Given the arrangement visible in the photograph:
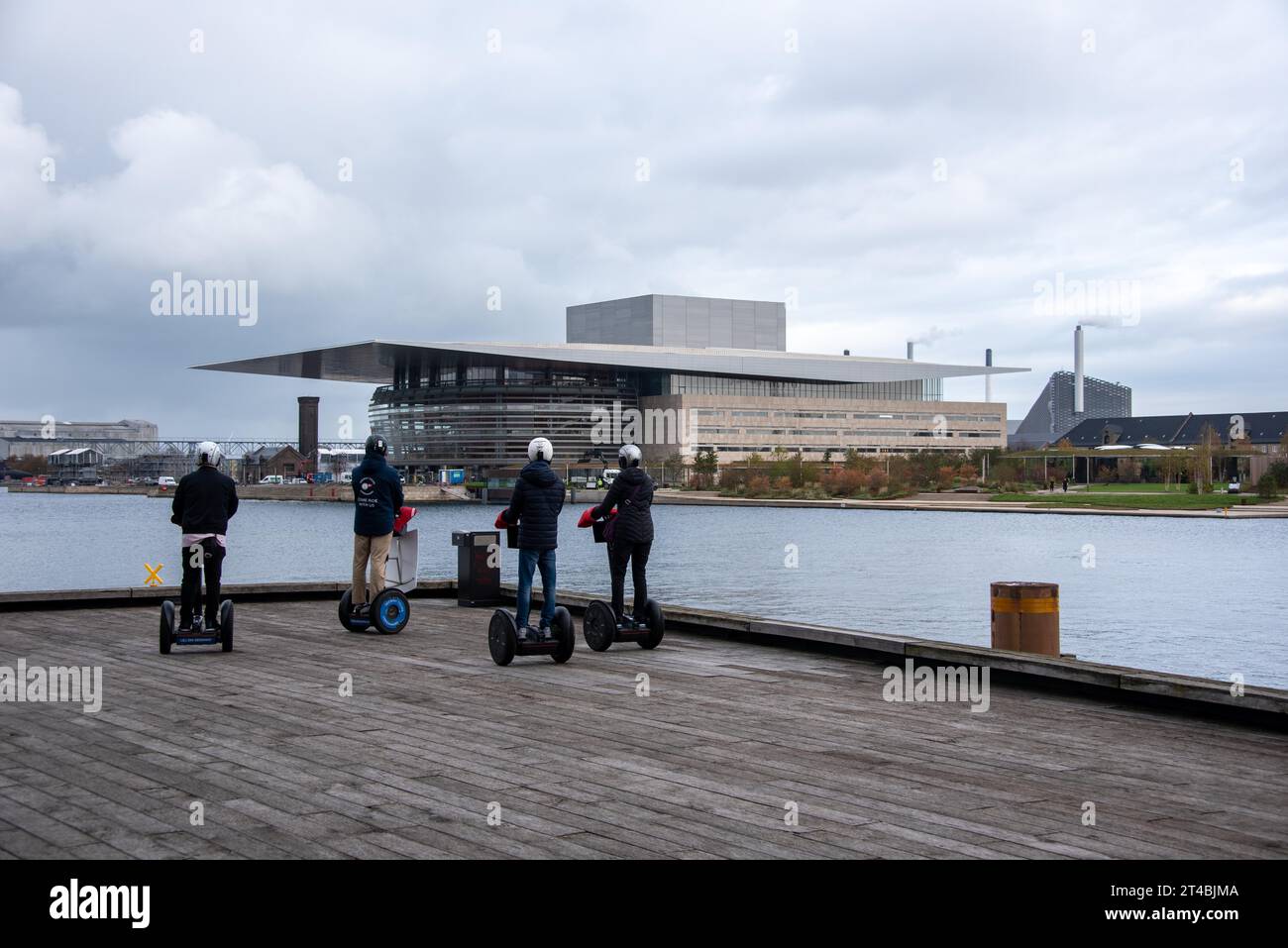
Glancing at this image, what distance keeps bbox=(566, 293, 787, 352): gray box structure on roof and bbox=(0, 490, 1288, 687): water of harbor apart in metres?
77.2

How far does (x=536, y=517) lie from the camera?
11.3m

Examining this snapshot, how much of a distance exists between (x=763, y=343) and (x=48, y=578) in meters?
147

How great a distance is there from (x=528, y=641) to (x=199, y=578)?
349cm

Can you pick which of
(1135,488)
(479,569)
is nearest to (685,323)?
(1135,488)

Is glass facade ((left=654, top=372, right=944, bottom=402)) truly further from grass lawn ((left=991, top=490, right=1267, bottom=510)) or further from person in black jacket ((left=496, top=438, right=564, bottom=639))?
person in black jacket ((left=496, top=438, right=564, bottom=639))

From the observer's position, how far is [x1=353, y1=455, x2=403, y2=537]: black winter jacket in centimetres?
1377

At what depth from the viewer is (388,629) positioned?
13.9 meters

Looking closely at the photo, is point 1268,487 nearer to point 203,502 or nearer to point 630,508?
point 630,508

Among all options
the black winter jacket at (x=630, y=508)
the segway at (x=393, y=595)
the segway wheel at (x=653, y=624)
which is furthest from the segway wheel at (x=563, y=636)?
the segway at (x=393, y=595)

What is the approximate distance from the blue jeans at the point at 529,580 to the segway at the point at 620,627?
2.92 feet

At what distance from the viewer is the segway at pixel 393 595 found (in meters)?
13.9

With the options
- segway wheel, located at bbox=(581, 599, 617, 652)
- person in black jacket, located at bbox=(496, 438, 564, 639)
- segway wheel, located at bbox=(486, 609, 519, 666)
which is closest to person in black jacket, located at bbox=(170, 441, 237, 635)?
segway wheel, located at bbox=(486, 609, 519, 666)
